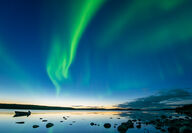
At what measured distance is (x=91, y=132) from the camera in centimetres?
2658

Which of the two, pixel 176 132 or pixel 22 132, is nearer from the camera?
pixel 176 132

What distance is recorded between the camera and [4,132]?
952 inches

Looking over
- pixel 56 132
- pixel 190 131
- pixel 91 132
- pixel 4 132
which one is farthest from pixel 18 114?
pixel 190 131

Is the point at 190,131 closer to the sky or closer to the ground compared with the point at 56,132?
closer to the sky

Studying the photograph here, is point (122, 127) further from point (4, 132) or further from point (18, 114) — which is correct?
point (18, 114)

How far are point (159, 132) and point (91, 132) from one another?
1470cm

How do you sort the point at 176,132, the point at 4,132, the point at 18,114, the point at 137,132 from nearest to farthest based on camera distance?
the point at 176,132 < the point at 4,132 < the point at 137,132 < the point at 18,114

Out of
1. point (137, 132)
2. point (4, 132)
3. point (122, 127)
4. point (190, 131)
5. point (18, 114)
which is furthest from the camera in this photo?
point (18, 114)

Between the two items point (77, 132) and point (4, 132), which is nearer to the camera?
point (4, 132)

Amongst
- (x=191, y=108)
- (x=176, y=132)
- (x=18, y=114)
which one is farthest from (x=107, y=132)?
(x=191, y=108)

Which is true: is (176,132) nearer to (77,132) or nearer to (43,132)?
(77,132)

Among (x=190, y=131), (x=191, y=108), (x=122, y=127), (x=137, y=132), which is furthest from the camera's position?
(x=191, y=108)

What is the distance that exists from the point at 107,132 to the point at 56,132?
1147cm

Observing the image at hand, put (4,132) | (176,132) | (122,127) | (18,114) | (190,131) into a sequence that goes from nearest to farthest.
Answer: (190,131), (176,132), (4,132), (122,127), (18,114)
